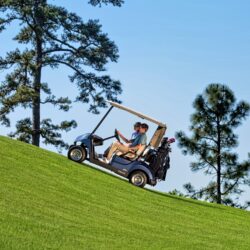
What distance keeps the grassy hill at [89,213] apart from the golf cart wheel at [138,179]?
0.35 meters

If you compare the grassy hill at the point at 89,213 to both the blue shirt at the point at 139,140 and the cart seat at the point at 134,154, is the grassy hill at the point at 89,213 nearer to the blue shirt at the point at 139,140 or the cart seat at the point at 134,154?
the cart seat at the point at 134,154

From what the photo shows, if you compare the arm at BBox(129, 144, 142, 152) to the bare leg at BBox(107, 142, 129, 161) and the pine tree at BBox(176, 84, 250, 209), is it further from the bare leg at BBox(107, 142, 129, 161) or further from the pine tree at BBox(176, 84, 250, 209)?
the pine tree at BBox(176, 84, 250, 209)

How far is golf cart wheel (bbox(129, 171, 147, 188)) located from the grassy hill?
0.35 metres

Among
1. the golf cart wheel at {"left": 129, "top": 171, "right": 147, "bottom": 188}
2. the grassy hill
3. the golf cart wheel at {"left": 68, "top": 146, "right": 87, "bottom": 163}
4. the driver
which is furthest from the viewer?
the golf cart wheel at {"left": 68, "top": 146, "right": 87, "bottom": 163}

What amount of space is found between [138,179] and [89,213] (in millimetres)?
5724

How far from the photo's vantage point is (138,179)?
18.6m

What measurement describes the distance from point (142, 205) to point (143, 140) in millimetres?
2901

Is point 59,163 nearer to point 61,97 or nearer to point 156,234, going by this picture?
point 156,234

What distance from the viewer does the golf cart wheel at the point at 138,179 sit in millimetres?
18578

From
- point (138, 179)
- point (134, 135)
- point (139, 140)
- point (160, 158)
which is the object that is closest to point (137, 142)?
point (139, 140)

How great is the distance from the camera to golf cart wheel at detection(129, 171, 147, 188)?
731 inches

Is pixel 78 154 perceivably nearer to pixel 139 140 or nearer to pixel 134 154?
pixel 134 154

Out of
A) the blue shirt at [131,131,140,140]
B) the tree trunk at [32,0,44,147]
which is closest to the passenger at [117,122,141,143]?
the blue shirt at [131,131,140,140]

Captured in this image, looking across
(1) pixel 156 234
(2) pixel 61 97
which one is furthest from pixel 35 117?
(1) pixel 156 234
